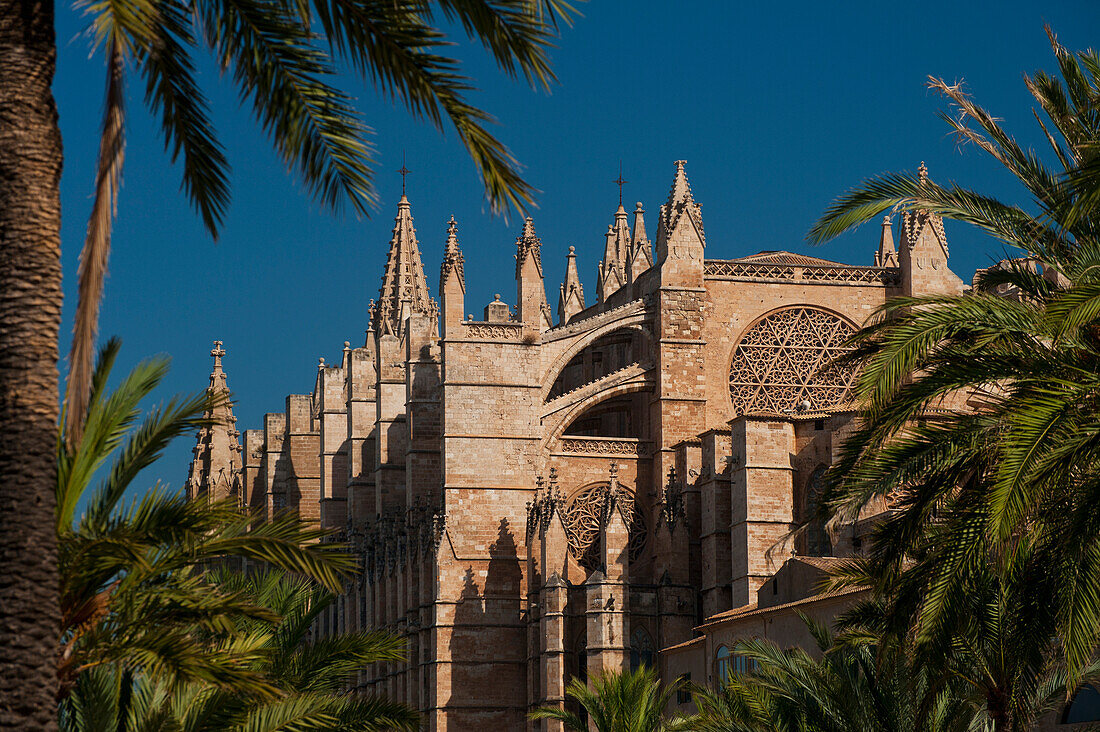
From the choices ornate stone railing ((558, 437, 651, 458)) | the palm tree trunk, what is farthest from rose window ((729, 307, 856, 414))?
the palm tree trunk

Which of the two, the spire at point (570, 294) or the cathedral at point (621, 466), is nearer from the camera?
the cathedral at point (621, 466)

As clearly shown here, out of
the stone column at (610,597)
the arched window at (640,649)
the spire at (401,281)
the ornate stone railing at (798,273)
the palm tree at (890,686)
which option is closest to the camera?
the palm tree at (890,686)

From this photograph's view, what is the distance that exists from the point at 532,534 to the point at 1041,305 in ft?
86.1

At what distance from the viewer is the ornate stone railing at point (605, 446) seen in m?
40.7

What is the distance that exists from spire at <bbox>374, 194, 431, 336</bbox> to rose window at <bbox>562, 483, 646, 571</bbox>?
14926 millimetres

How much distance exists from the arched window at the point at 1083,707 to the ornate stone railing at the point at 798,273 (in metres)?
21.7

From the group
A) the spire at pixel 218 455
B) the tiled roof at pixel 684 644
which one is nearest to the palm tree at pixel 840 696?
the tiled roof at pixel 684 644

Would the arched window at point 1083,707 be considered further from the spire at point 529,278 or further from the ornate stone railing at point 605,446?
the spire at point 529,278

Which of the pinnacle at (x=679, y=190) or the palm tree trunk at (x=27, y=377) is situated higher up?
the pinnacle at (x=679, y=190)

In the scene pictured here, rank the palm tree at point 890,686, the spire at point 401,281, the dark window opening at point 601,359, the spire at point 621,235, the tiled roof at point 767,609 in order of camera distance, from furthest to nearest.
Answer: the spire at point 621,235
the spire at point 401,281
the dark window opening at point 601,359
the tiled roof at point 767,609
the palm tree at point 890,686

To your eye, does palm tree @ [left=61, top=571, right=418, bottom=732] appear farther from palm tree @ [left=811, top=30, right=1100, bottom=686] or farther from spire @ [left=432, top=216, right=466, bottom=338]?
spire @ [left=432, top=216, right=466, bottom=338]

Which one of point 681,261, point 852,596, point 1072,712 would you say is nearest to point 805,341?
point 681,261

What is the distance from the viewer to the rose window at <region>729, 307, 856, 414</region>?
41188mm

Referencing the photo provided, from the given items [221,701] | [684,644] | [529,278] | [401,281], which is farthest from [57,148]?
[401,281]
